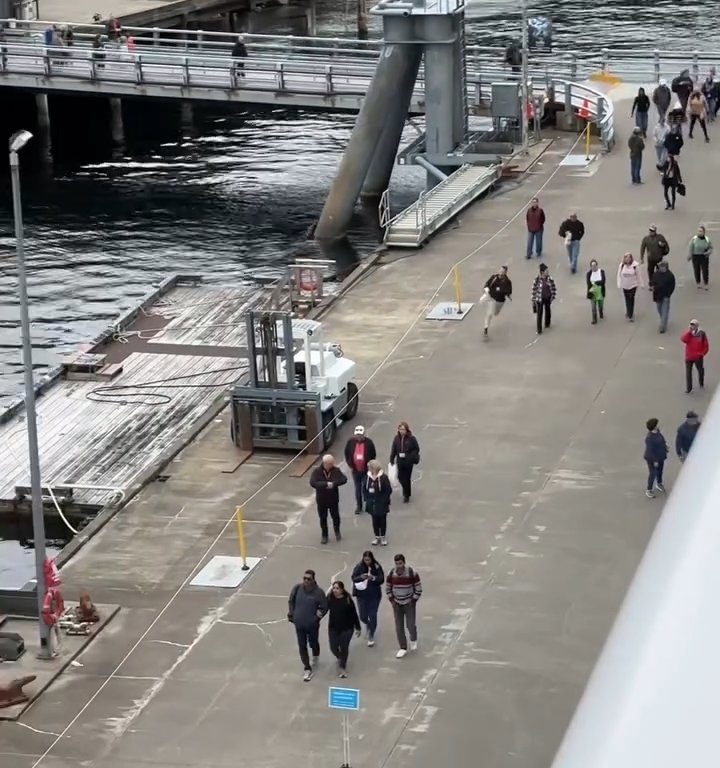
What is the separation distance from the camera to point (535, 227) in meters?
37.6

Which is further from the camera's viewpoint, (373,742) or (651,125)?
(651,125)

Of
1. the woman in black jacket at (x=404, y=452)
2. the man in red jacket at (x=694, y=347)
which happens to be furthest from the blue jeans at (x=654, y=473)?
the man in red jacket at (x=694, y=347)

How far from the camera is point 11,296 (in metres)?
44.7

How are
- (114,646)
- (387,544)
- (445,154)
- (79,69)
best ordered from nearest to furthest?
(114,646)
(387,544)
(445,154)
(79,69)

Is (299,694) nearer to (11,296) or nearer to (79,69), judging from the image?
(11,296)

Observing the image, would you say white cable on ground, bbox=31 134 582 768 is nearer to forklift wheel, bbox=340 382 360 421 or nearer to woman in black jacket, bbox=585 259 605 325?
forklift wheel, bbox=340 382 360 421

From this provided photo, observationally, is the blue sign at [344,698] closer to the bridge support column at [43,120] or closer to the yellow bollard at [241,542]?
the yellow bollard at [241,542]

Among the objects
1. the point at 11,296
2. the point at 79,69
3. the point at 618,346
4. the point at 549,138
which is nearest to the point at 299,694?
the point at 618,346

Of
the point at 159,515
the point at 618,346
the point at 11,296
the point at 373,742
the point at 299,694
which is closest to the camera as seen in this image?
the point at 373,742

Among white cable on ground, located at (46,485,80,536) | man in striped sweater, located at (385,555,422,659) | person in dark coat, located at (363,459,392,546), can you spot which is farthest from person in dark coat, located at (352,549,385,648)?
white cable on ground, located at (46,485,80,536)

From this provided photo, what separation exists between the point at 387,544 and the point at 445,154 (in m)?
25.8

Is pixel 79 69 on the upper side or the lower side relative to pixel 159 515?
upper

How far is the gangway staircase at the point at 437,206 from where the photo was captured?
40.7 metres

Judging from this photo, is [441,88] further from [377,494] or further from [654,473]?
[377,494]
